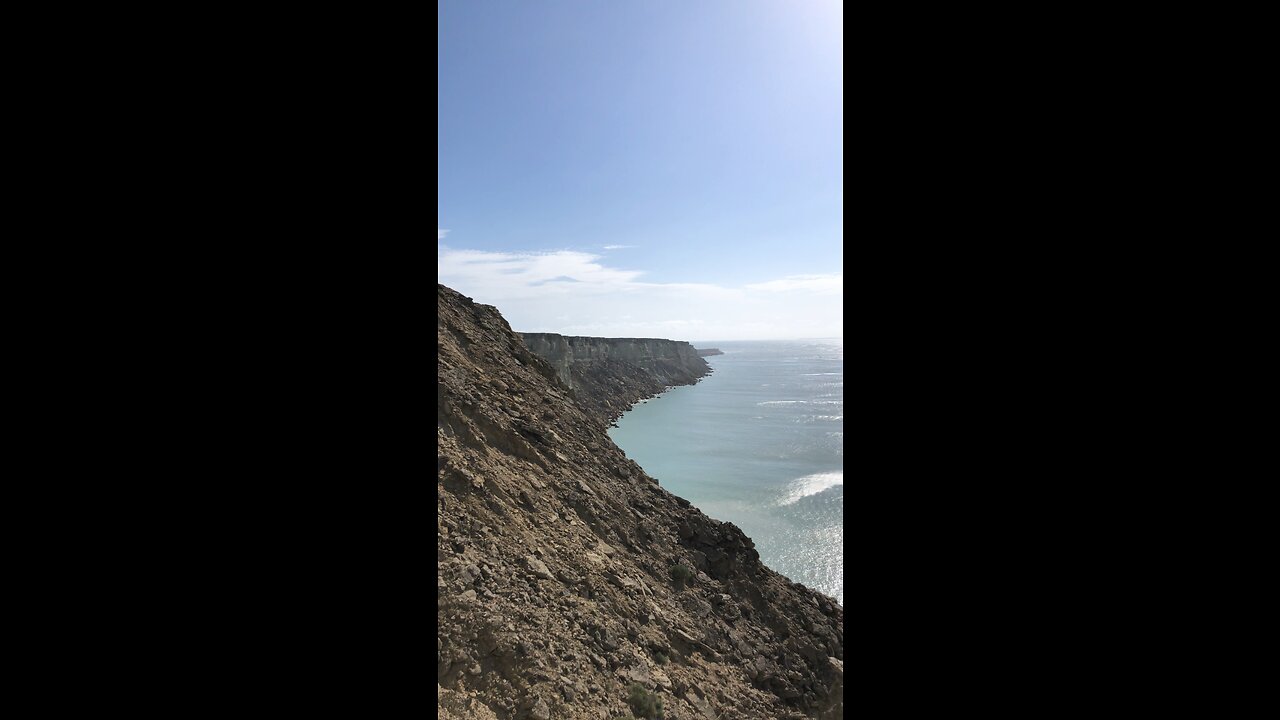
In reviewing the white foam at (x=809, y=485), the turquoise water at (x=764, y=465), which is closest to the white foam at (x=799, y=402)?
the turquoise water at (x=764, y=465)

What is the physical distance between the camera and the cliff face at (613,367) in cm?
2885

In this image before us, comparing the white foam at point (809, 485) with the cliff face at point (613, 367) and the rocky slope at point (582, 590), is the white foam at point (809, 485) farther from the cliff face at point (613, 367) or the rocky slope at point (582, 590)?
the cliff face at point (613, 367)

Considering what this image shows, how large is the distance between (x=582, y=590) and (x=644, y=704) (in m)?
1.36

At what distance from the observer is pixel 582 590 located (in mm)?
5480

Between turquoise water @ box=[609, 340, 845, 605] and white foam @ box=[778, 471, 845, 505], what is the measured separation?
24 mm

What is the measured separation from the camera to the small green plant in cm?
427

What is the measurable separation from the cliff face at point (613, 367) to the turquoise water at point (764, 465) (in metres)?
1.82

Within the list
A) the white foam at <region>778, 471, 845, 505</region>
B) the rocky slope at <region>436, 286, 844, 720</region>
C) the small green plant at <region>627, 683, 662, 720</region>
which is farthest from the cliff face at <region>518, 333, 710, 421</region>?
the small green plant at <region>627, 683, 662, 720</region>

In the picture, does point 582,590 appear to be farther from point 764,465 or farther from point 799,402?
point 799,402
